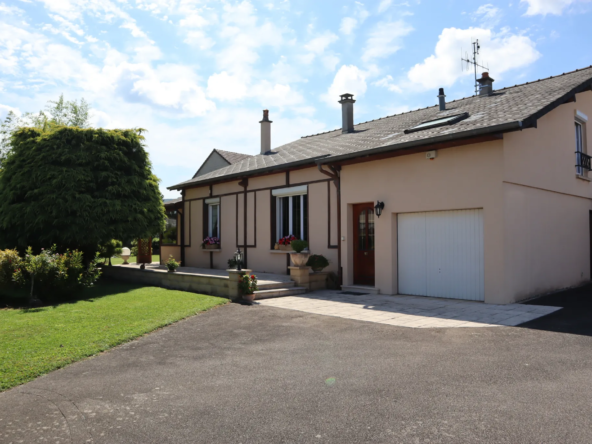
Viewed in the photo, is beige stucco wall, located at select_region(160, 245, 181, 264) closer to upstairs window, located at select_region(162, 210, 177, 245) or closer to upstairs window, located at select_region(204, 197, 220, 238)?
upstairs window, located at select_region(162, 210, 177, 245)

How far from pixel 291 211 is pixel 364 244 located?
2940 mm

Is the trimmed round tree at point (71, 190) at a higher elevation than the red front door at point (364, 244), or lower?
higher

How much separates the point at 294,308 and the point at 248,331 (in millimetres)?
1950

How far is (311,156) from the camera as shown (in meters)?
12.4

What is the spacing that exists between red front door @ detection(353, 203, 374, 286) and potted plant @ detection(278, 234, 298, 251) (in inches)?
87.0

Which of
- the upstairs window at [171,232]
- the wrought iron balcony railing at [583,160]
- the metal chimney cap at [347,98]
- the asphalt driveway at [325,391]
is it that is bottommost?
the asphalt driveway at [325,391]

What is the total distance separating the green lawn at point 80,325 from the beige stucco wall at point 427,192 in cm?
376

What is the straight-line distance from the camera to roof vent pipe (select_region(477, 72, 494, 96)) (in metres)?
12.8

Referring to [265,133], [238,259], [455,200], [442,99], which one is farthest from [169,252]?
[455,200]

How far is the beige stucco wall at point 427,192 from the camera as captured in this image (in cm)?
834

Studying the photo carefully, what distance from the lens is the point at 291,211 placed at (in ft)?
42.6

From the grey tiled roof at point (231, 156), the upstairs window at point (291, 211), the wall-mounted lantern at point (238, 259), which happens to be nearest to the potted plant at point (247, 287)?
the wall-mounted lantern at point (238, 259)

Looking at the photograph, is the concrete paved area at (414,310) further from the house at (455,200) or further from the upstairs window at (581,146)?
the upstairs window at (581,146)

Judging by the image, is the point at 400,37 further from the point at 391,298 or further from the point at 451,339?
the point at 451,339
